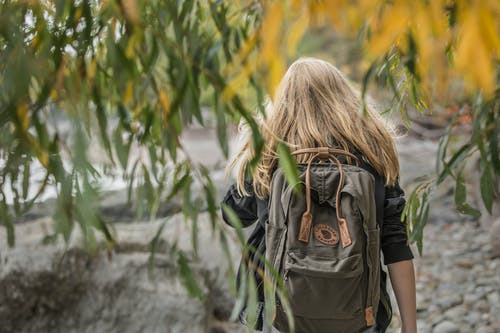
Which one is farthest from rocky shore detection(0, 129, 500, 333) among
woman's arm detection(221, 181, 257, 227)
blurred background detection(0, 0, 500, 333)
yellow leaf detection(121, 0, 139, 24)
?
yellow leaf detection(121, 0, 139, 24)

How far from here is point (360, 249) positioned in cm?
150

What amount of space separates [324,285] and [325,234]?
12 cm

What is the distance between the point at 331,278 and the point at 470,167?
14.0ft

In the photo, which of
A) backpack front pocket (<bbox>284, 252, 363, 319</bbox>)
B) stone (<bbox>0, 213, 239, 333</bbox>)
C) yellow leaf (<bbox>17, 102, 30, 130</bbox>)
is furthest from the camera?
stone (<bbox>0, 213, 239, 333</bbox>)

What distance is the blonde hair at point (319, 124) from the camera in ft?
5.39

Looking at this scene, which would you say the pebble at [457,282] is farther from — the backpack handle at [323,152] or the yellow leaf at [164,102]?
the yellow leaf at [164,102]

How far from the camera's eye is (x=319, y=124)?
1.67 m

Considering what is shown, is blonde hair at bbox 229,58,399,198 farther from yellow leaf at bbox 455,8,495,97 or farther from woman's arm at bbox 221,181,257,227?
yellow leaf at bbox 455,8,495,97

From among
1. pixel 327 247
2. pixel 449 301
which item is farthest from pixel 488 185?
pixel 449 301

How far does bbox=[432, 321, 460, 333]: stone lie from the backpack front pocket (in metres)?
2.02

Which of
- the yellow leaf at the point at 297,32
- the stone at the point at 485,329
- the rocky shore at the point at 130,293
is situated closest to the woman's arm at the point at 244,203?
the rocky shore at the point at 130,293

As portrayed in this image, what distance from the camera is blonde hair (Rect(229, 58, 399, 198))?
1.64 meters

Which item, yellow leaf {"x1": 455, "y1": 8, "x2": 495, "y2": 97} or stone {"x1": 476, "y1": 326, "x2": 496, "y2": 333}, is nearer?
yellow leaf {"x1": 455, "y1": 8, "x2": 495, "y2": 97}

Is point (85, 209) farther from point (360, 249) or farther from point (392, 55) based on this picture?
point (392, 55)
